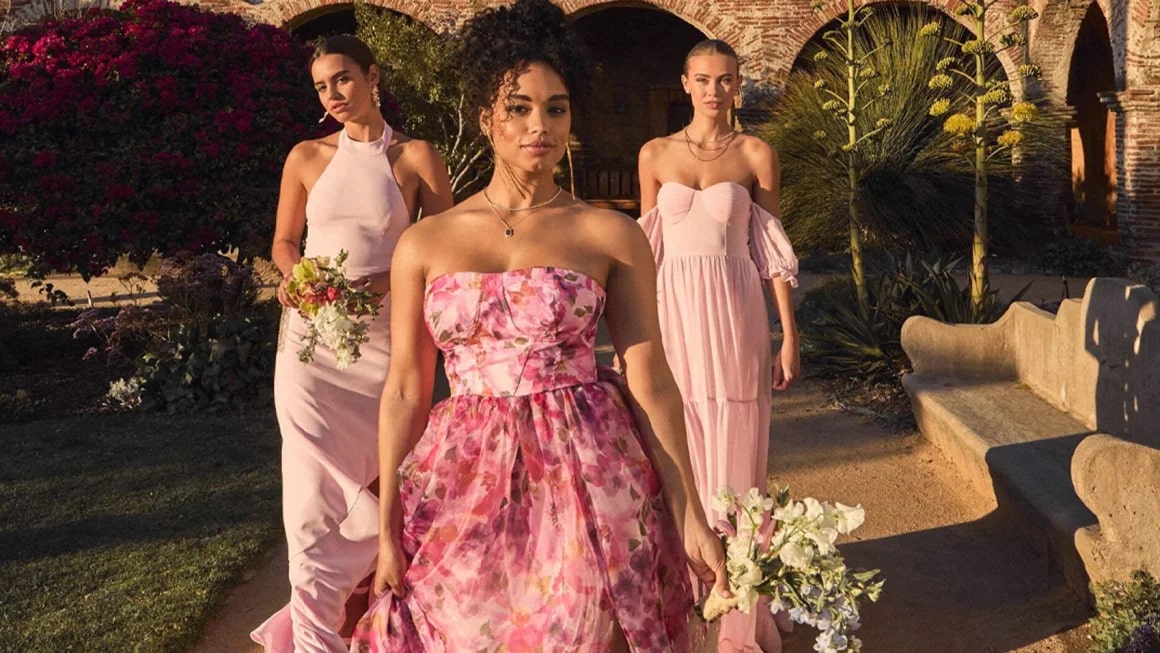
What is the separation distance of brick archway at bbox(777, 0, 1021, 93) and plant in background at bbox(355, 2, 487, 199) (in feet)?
15.1

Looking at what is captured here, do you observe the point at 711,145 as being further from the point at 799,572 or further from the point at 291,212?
the point at 799,572

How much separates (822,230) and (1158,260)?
4.06m

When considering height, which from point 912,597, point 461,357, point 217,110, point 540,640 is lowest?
point 912,597

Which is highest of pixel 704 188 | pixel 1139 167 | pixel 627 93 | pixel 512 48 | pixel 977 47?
pixel 627 93

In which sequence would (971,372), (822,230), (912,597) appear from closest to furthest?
(912,597) → (971,372) → (822,230)

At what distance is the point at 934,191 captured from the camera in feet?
52.6

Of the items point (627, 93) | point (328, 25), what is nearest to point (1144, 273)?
point (627, 93)

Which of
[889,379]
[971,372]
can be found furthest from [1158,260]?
[971,372]

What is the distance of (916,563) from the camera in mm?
5863

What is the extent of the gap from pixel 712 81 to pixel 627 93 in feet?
62.7

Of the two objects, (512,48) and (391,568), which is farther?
(512,48)

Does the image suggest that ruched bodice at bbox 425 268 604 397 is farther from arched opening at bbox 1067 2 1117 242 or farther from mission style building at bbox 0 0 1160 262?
arched opening at bbox 1067 2 1117 242

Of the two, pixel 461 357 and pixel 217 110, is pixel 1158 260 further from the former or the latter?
pixel 461 357

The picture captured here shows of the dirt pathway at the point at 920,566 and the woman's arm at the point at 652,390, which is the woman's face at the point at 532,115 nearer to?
the woman's arm at the point at 652,390
